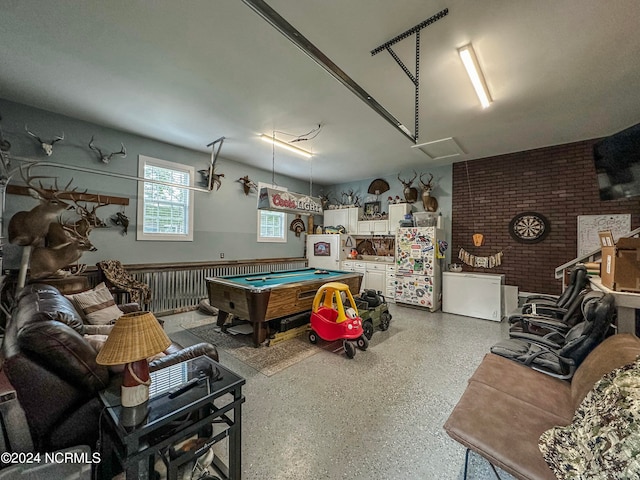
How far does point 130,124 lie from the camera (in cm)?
397

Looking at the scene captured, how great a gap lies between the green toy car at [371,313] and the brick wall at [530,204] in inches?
103

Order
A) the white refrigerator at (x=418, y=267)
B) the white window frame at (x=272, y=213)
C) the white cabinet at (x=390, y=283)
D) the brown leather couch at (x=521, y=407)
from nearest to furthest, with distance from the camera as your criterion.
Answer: the brown leather couch at (x=521, y=407)
the white refrigerator at (x=418, y=267)
the white cabinet at (x=390, y=283)
the white window frame at (x=272, y=213)

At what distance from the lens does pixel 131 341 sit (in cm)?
107

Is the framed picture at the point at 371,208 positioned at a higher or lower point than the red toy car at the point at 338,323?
higher

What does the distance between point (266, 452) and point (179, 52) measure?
343 centimetres

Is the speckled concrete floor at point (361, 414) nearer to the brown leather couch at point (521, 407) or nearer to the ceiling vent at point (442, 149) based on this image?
the brown leather couch at point (521, 407)

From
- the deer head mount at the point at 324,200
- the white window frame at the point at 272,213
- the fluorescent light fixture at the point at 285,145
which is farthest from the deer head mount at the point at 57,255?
the deer head mount at the point at 324,200

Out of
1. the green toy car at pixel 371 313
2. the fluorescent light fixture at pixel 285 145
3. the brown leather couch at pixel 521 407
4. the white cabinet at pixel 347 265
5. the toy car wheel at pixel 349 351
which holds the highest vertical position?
the fluorescent light fixture at pixel 285 145

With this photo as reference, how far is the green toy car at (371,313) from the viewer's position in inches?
148

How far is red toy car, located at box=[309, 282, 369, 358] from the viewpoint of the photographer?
320 centimetres

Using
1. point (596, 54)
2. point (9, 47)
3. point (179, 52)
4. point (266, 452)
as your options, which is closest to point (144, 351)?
point (266, 452)

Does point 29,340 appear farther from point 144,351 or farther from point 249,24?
point 249,24

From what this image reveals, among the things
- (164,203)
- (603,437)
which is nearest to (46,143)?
(164,203)

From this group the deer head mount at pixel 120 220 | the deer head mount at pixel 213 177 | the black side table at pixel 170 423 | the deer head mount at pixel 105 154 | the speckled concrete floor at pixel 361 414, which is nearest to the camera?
the black side table at pixel 170 423
